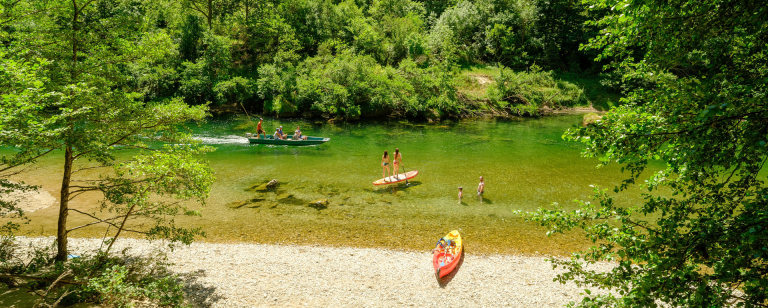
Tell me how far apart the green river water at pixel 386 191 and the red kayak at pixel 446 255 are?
0.88 meters

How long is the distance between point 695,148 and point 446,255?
25.5 feet

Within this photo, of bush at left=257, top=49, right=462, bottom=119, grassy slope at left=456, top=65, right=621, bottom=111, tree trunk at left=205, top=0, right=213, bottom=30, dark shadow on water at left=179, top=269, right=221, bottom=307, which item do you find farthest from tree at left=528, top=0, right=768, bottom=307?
tree trunk at left=205, top=0, right=213, bottom=30

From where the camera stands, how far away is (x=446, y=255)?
35.6 ft

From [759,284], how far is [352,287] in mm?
8173

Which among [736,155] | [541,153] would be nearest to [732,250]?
[736,155]

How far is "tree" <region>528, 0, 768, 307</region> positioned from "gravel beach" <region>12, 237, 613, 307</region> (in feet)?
15.9

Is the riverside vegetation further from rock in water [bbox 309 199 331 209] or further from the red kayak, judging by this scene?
rock in water [bbox 309 199 331 209]

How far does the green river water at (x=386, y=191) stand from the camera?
42.2ft

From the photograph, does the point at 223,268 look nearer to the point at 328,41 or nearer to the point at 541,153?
the point at 541,153

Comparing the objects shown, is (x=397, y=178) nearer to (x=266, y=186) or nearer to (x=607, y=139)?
(x=266, y=186)

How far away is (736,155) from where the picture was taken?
4191 mm

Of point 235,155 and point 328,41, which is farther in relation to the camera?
point 328,41

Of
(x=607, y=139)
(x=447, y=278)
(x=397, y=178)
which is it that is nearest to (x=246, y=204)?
(x=397, y=178)

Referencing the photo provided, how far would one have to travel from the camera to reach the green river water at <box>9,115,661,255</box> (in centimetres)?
1287
